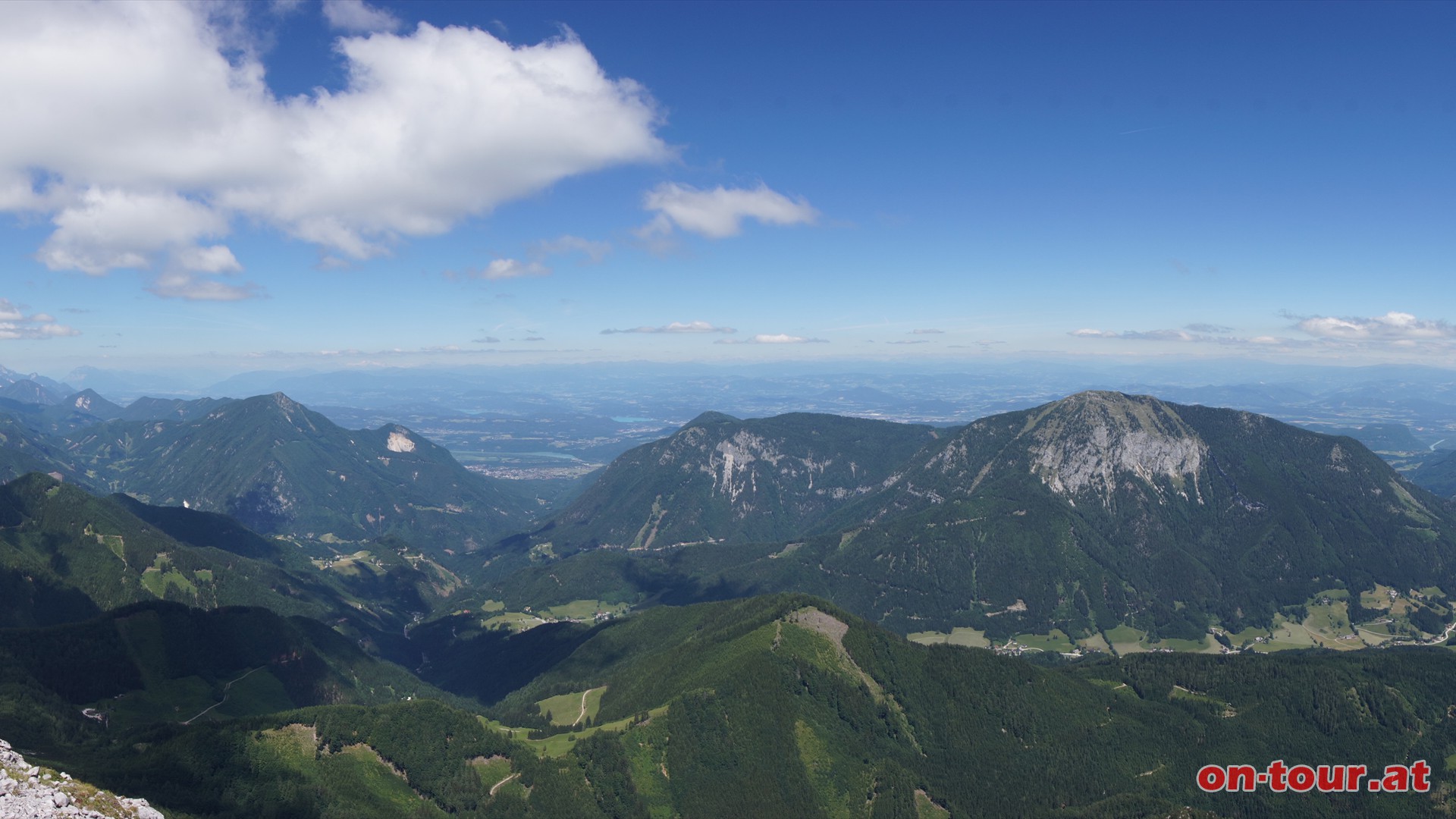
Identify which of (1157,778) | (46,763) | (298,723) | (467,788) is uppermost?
(46,763)

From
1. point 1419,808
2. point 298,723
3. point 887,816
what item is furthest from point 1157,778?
point 298,723

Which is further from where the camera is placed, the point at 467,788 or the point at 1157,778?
the point at 1157,778

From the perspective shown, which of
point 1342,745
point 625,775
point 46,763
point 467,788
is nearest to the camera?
point 46,763

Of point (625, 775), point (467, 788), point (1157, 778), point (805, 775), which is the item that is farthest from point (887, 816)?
point (467, 788)

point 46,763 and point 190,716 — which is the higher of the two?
point 46,763

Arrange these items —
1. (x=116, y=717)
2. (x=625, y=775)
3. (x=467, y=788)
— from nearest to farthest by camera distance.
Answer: (x=467, y=788), (x=625, y=775), (x=116, y=717)

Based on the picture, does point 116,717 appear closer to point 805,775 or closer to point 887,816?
point 805,775
